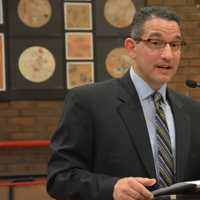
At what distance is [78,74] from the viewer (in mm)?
5262

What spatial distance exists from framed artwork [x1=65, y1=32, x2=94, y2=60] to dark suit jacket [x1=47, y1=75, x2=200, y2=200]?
3.34 meters

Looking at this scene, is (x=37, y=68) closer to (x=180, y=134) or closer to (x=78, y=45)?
(x=78, y=45)

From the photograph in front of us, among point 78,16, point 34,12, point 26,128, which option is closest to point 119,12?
point 78,16

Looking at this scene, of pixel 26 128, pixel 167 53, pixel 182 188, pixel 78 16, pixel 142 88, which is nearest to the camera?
pixel 182 188

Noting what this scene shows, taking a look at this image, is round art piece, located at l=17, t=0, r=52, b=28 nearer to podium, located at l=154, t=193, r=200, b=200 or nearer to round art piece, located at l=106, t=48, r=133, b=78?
round art piece, located at l=106, t=48, r=133, b=78

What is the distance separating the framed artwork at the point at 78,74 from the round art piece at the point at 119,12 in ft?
1.74

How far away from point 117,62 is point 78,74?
0.43 m

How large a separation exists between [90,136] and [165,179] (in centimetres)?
31

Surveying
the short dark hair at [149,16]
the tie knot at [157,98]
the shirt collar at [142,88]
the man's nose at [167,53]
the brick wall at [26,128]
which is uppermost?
the short dark hair at [149,16]

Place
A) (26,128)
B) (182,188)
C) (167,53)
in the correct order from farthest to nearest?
1. (26,128)
2. (167,53)
3. (182,188)

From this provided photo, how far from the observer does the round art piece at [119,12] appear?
5.33m

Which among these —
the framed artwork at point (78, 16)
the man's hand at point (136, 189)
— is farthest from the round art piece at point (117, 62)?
the man's hand at point (136, 189)

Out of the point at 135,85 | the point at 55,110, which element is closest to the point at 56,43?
the point at 55,110

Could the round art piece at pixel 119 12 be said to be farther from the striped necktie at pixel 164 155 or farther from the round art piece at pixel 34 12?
the striped necktie at pixel 164 155
